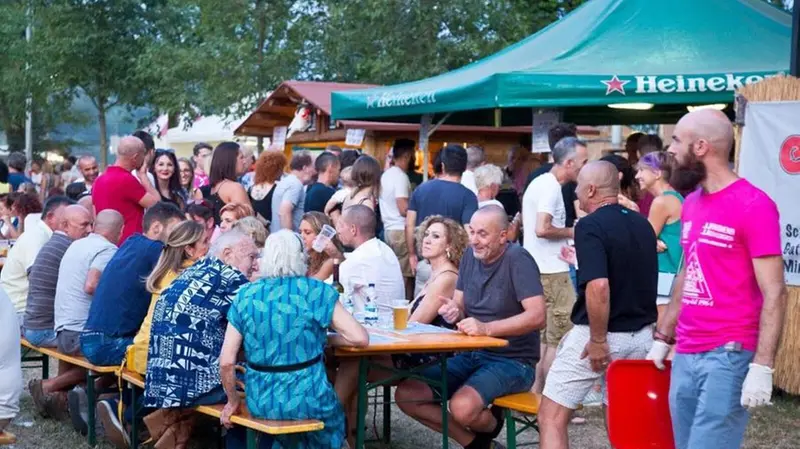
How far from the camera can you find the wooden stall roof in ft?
51.6

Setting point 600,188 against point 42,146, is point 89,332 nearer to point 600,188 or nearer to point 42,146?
point 600,188

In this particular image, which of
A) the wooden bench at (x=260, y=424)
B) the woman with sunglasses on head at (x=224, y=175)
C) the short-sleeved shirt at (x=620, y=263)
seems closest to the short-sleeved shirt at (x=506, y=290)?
the short-sleeved shirt at (x=620, y=263)

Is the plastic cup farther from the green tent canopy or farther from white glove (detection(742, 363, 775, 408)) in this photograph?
white glove (detection(742, 363, 775, 408))

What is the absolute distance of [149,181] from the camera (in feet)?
30.5

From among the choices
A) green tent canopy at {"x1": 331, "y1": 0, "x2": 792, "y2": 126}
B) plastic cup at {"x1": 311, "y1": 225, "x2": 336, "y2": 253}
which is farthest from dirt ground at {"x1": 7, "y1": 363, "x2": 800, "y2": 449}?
green tent canopy at {"x1": 331, "y1": 0, "x2": 792, "y2": 126}

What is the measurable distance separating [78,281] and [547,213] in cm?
313

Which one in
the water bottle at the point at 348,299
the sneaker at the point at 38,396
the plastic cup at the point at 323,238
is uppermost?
the plastic cup at the point at 323,238

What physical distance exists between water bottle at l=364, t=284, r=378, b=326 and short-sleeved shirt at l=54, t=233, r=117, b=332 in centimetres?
182

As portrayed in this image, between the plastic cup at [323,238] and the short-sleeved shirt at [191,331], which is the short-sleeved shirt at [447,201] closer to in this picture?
the plastic cup at [323,238]

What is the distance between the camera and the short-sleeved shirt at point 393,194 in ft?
32.9

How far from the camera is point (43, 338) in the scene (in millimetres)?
7832

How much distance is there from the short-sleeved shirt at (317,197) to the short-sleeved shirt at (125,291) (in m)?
3.03

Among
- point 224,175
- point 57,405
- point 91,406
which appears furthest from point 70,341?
point 224,175

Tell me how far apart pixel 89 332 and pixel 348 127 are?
9.07 meters
